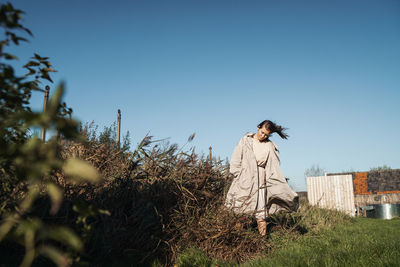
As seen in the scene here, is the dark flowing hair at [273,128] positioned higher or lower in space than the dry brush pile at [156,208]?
higher

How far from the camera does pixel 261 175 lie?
568 cm

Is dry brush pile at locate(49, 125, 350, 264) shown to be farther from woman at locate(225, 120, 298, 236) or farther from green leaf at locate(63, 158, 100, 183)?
green leaf at locate(63, 158, 100, 183)

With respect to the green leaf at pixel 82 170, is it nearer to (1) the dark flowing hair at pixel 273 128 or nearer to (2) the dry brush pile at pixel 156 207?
(2) the dry brush pile at pixel 156 207

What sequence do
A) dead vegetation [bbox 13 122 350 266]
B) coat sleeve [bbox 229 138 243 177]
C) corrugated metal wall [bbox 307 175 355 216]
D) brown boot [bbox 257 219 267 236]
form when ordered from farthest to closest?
corrugated metal wall [bbox 307 175 355 216], coat sleeve [bbox 229 138 243 177], brown boot [bbox 257 219 267 236], dead vegetation [bbox 13 122 350 266]

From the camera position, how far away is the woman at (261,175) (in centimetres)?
510

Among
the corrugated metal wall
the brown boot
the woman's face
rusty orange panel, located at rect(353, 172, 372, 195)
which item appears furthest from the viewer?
rusty orange panel, located at rect(353, 172, 372, 195)

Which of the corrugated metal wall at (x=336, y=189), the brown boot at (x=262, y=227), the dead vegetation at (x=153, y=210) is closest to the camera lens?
the dead vegetation at (x=153, y=210)

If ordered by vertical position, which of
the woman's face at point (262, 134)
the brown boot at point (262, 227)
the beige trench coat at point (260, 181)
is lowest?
the brown boot at point (262, 227)

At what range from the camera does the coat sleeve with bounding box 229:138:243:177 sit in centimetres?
528

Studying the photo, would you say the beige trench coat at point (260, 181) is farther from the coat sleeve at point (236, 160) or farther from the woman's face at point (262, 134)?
the woman's face at point (262, 134)

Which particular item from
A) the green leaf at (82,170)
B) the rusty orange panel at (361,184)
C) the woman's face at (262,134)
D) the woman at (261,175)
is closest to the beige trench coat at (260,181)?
the woman at (261,175)

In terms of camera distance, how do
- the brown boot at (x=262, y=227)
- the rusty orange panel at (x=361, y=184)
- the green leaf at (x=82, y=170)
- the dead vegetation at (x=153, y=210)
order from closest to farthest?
the green leaf at (x=82, y=170) < the dead vegetation at (x=153, y=210) < the brown boot at (x=262, y=227) < the rusty orange panel at (x=361, y=184)

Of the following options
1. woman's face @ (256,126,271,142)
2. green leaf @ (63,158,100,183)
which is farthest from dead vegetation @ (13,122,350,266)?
green leaf @ (63,158,100,183)

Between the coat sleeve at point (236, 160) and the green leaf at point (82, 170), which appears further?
the coat sleeve at point (236, 160)
